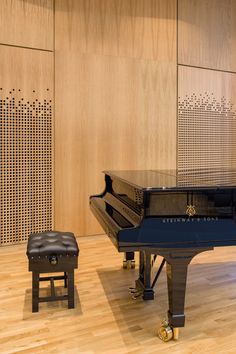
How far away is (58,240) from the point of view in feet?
9.08

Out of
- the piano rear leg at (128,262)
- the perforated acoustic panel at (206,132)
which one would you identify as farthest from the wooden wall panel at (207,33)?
the piano rear leg at (128,262)

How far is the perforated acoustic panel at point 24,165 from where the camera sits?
430 cm

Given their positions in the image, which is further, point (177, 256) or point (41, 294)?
point (41, 294)

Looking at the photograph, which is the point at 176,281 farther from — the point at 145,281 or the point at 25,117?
the point at 25,117

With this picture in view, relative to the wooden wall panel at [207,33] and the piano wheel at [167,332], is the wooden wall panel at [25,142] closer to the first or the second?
the wooden wall panel at [207,33]

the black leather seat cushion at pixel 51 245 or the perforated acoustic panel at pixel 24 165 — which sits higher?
the perforated acoustic panel at pixel 24 165

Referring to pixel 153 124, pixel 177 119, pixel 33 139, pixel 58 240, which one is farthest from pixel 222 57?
pixel 58 240

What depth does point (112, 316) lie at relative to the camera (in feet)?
8.38

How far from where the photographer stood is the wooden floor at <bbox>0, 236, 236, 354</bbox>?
2.17 metres

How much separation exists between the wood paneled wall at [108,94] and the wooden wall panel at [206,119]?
0.21 m

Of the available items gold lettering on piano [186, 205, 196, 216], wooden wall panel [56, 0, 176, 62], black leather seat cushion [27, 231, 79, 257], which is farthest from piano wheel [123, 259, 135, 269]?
wooden wall panel [56, 0, 176, 62]

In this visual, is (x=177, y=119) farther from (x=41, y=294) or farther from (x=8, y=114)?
(x=41, y=294)

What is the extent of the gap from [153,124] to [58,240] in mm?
2811

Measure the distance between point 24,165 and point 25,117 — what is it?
58 cm
